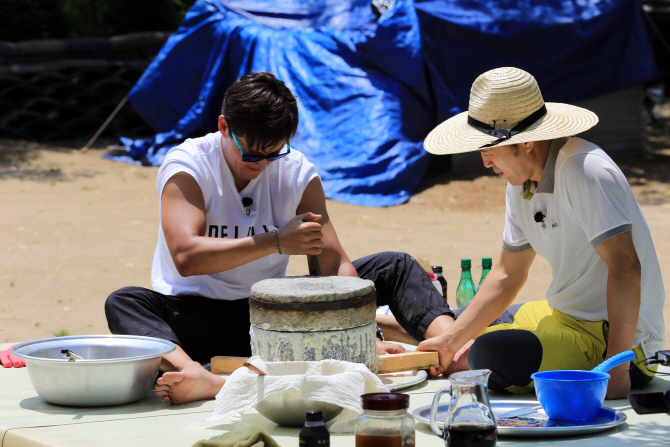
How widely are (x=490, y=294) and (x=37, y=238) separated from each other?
5.71 m

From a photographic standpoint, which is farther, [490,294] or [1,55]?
[1,55]

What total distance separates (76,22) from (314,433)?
649 inches

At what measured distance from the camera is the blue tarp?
1054cm

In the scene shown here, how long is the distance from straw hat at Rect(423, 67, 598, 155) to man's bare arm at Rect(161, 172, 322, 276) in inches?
23.5

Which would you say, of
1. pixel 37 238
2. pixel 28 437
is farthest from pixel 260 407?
pixel 37 238

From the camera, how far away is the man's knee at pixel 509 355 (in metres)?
2.77

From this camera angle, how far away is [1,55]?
12.0m

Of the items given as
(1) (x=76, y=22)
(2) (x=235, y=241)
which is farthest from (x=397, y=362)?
(1) (x=76, y=22)

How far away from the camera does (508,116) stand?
9.37 ft

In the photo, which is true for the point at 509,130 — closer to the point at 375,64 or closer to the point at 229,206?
the point at 229,206

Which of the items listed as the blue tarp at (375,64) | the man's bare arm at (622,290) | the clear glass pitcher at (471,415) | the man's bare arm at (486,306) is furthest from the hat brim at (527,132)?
the blue tarp at (375,64)

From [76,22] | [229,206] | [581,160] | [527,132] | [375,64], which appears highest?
[76,22]

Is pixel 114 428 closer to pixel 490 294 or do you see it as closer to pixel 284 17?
pixel 490 294

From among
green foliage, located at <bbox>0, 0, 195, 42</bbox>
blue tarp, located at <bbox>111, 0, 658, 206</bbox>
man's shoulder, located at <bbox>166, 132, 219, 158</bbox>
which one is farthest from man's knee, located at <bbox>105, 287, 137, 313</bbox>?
green foliage, located at <bbox>0, 0, 195, 42</bbox>
